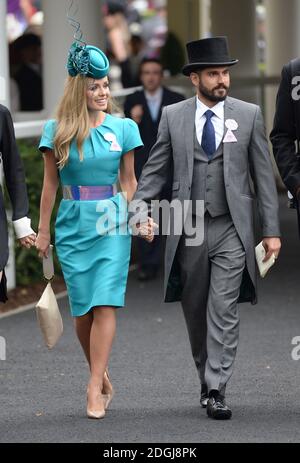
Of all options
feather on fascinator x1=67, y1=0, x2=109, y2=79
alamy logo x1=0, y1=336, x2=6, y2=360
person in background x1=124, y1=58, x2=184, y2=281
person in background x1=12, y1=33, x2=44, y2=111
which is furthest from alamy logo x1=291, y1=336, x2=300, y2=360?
person in background x1=12, y1=33, x2=44, y2=111

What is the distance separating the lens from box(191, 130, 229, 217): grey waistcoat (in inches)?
314

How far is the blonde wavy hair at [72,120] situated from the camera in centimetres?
799

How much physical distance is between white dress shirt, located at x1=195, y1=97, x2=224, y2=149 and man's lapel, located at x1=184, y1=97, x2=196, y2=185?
0.03 m

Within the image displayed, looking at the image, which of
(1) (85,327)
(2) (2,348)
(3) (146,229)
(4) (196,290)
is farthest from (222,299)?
(2) (2,348)

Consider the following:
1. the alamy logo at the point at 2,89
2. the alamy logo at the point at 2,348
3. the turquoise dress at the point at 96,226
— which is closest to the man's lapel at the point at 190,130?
the turquoise dress at the point at 96,226

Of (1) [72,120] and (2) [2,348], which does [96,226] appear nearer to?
(1) [72,120]

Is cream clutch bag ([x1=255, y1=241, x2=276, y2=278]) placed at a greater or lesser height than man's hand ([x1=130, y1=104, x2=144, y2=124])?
greater

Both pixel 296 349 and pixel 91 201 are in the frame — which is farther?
pixel 296 349

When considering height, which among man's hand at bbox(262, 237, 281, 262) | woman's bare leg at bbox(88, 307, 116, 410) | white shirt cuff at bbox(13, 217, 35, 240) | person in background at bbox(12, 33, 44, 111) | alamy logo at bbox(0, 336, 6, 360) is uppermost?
white shirt cuff at bbox(13, 217, 35, 240)

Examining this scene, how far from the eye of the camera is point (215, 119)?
8.02 m

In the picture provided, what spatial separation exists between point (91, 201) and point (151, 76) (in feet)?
19.7

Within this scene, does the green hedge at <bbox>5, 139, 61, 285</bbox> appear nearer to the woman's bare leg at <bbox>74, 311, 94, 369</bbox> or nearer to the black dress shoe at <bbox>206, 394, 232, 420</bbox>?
the woman's bare leg at <bbox>74, 311, 94, 369</bbox>
